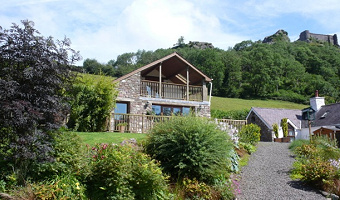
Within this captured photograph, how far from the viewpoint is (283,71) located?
→ 65.1 meters

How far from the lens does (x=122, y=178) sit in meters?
6.05

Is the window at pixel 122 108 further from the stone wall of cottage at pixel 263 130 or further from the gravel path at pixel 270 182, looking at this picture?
the stone wall of cottage at pixel 263 130

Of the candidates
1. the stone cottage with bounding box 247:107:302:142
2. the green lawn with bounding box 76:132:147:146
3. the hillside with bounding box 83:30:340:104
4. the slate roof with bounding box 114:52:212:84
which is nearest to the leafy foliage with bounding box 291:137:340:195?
the green lawn with bounding box 76:132:147:146

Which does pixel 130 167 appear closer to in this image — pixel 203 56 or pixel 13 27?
pixel 13 27

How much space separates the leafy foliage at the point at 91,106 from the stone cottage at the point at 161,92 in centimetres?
374

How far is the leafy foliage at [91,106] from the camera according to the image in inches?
559

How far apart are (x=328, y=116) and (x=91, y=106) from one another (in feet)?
65.5

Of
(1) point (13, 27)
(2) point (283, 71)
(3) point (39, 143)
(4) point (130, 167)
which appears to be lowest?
(4) point (130, 167)

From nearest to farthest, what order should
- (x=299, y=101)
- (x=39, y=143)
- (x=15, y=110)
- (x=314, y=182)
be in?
1. (x=15, y=110)
2. (x=39, y=143)
3. (x=314, y=182)
4. (x=299, y=101)

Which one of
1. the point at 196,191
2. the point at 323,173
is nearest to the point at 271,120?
the point at 323,173

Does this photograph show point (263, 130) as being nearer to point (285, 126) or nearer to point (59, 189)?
point (285, 126)

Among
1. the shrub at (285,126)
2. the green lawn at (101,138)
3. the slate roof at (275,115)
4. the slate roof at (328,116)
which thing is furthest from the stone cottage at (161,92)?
the slate roof at (328,116)

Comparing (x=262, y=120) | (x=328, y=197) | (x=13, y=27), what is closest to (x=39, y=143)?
(x=13, y=27)

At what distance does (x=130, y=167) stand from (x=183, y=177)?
2160 mm
